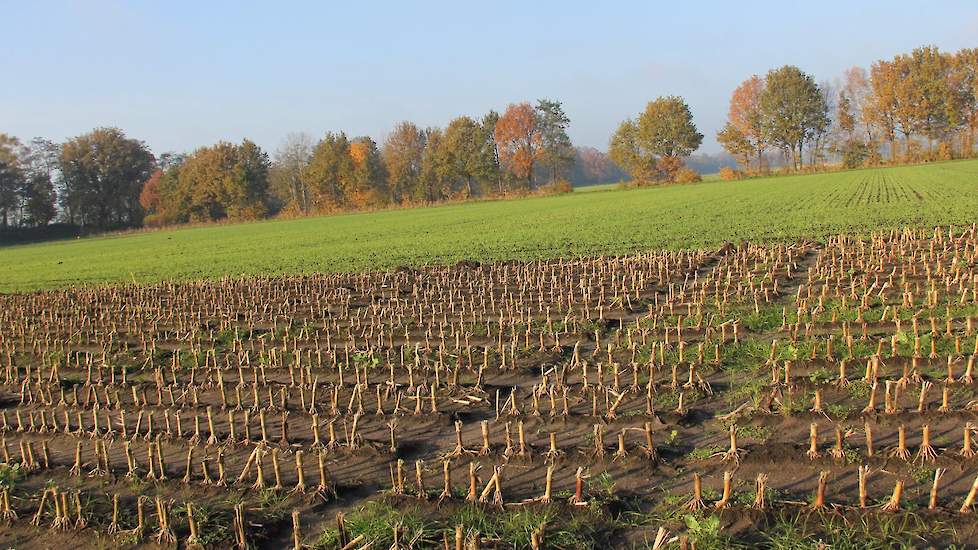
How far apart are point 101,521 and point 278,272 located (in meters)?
17.2

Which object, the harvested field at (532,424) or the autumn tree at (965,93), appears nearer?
the harvested field at (532,424)

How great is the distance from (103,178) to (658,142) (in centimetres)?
6883

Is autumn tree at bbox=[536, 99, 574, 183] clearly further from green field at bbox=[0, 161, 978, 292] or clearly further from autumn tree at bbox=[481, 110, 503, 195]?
green field at bbox=[0, 161, 978, 292]

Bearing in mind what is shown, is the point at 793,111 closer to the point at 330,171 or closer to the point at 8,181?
the point at 330,171

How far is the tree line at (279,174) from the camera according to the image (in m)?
84.9

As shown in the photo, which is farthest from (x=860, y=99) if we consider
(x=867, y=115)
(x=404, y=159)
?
(x=404, y=159)

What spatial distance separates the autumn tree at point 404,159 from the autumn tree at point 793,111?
4491 cm

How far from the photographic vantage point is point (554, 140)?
315 ft

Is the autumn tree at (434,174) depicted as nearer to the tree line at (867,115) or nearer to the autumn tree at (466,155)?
the autumn tree at (466,155)

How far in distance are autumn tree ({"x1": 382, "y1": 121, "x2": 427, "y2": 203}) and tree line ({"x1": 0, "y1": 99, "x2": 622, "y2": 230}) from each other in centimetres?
13

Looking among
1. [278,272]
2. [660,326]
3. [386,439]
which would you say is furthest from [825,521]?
[278,272]

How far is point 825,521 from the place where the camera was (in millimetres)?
4664

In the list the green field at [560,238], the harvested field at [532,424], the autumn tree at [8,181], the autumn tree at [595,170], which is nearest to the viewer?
the harvested field at [532,424]

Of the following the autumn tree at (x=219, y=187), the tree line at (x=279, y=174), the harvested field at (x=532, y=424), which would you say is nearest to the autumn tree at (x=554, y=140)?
the tree line at (x=279, y=174)
